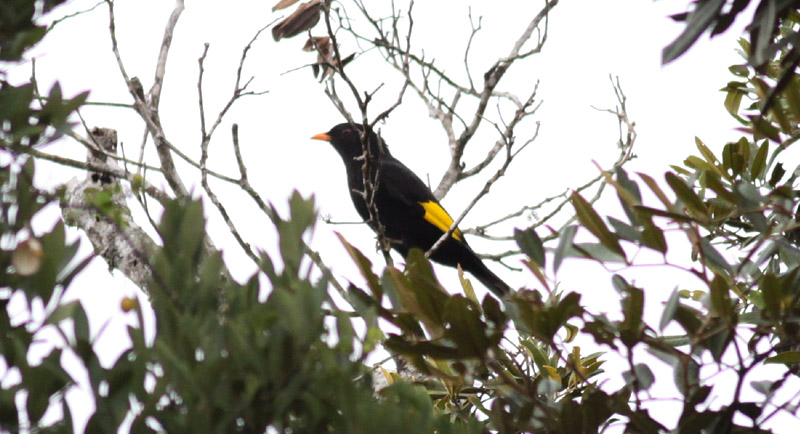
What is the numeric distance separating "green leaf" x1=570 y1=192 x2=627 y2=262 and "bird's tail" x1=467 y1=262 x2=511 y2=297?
12.1 feet

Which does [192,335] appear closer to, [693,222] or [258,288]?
[258,288]

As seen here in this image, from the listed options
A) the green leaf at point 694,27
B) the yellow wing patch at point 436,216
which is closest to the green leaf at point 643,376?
the green leaf at point 694,27

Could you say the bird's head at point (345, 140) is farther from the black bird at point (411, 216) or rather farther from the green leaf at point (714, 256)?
the green leaf at point (714, 256)

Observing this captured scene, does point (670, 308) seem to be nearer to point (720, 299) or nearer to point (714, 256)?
point (720, 299)

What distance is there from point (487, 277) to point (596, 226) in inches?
150

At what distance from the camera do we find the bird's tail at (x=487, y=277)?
17.1ft

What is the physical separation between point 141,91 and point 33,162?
223 centimetres

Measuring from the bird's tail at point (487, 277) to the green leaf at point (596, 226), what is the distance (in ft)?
12.1

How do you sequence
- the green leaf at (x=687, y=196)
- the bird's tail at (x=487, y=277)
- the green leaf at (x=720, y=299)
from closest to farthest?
1. the green leaf at (x=720, y=299)
2. the green leaf at (x=687, y=196)
3. the bird's tail at (x=487, y=277)

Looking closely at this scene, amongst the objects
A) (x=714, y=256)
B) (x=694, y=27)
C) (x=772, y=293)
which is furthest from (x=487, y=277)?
(x=694, y=27)

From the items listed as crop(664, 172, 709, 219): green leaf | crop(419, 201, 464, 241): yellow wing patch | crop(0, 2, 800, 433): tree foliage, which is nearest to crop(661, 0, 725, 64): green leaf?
crop(0, 2, 800, 433): tree foliage

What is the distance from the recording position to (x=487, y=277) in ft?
17.4

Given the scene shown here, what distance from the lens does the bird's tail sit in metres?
5.22

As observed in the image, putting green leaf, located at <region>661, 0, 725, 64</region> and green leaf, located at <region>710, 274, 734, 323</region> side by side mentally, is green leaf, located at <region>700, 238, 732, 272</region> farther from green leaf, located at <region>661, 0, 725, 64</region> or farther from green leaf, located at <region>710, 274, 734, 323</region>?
green leaf, located at <region>661, 0, 725, 64</region>
